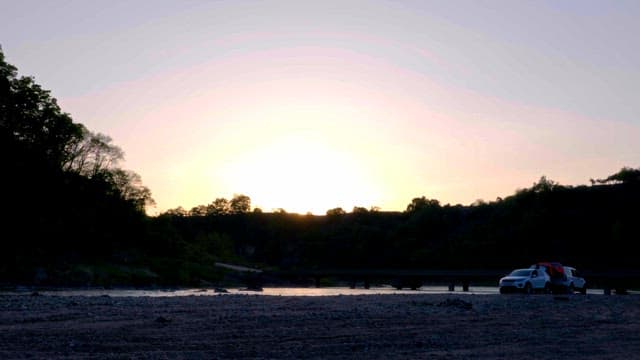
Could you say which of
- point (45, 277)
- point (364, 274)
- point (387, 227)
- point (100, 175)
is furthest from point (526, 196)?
point (45, 277)

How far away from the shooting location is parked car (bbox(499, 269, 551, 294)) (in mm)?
51656

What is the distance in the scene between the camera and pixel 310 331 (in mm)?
22938

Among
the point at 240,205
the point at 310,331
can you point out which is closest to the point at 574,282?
the point at 310,331

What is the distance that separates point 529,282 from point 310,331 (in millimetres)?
31397

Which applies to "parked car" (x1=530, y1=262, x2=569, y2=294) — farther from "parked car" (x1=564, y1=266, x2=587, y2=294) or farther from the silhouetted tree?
the silhouetted tree

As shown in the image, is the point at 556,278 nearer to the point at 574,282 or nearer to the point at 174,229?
the point at 574,282

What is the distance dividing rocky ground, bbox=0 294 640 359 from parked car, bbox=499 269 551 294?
17.5 metres

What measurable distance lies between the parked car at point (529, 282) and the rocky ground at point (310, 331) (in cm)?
1753

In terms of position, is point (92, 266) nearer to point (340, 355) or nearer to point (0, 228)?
point (0, 228)

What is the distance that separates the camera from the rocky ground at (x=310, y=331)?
61.1 ft

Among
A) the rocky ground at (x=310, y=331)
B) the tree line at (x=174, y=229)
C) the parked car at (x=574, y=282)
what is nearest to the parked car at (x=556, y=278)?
the parked car at (x=574, y=282)

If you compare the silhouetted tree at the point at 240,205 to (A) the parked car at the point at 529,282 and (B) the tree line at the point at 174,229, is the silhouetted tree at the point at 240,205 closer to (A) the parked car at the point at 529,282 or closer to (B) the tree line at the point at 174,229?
(B) the tree line at the point at 174,229

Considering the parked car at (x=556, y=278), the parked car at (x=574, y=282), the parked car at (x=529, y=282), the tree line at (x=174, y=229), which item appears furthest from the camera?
the tree line at (x=174, y=229)

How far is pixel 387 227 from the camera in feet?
493
